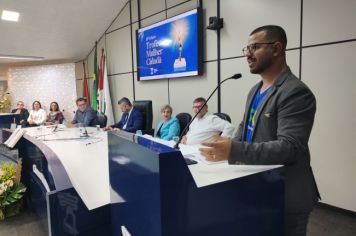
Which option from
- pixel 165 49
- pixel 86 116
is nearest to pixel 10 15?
pixel 86 116

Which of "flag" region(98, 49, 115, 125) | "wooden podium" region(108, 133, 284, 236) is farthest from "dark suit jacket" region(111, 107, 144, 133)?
"wooden podium" region(108, 133, 284, 236)

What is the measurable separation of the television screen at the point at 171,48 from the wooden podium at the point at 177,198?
9.64 feet

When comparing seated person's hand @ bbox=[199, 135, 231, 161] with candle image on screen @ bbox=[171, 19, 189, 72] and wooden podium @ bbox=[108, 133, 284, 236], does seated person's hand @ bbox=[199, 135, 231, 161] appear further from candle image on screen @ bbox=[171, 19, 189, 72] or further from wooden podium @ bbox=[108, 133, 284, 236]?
candle image on screen @ bbox=[171, 19, 189, 72]

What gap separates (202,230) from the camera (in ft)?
2.60

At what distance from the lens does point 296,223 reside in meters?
1.00

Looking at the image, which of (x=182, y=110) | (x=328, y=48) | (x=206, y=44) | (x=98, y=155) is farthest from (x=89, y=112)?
(x=328, y=48)

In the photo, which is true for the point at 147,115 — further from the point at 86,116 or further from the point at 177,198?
the point at 177,198

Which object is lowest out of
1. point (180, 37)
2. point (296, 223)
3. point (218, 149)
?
point (296, 223)

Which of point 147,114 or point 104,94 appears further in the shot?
point 104,94

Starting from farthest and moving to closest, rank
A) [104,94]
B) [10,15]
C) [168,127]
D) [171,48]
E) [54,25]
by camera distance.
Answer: [104,94] < [54,25] < [10,15] < [171,48] < [168,127]

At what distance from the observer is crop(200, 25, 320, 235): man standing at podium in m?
0.85

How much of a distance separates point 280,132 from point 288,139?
4 centimetres

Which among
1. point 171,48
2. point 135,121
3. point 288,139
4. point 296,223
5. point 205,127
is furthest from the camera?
point 171,48

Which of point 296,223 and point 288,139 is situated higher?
point 288,139
